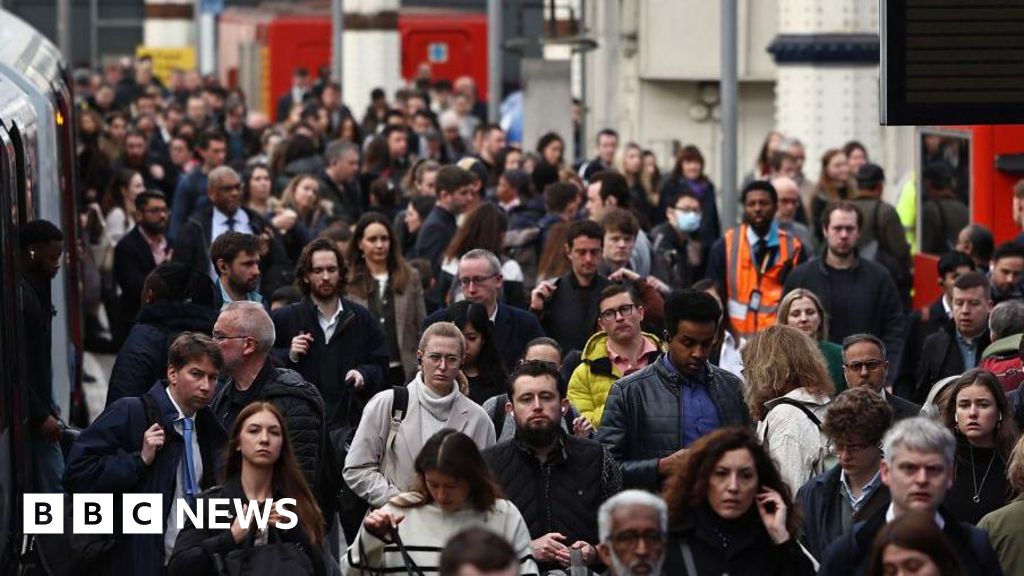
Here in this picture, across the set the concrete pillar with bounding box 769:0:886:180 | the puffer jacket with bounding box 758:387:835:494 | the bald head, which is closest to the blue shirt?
the puffer jacket with bounding box 758:387:835:494

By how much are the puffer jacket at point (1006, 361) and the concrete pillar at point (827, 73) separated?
14061 mm

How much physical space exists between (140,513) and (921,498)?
3.00 m

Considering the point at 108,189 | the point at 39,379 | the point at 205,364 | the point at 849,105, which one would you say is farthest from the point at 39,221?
the point at 849,105

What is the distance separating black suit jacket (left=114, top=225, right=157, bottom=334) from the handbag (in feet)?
25.6

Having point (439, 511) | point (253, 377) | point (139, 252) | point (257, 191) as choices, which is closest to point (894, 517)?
point (439, 511)

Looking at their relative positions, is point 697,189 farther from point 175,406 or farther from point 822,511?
point 822,511

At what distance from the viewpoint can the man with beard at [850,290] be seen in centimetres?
1417

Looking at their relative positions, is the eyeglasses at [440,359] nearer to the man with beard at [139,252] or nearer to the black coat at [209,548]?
the black coat at [209,548]

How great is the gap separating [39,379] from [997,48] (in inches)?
185

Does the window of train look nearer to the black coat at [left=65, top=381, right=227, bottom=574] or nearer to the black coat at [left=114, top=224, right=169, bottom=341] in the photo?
the black coat at [left=114, top=224, right=169, bottom=341]

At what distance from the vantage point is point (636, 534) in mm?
7344

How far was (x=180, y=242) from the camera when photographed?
15.3m

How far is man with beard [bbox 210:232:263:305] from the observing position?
1230cm

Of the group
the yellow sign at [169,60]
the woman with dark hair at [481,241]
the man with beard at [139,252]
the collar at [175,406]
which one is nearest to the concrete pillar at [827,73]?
the man with beard at [139,252]
